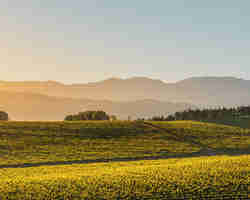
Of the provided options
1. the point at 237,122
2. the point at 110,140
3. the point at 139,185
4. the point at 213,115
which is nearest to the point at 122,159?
the point at 110,140

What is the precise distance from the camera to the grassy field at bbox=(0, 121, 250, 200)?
19.5 m

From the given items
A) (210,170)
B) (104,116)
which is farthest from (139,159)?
(104,116)

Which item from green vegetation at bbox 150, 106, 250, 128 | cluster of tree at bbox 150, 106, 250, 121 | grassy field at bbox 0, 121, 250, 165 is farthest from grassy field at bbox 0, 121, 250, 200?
cluster of tree at bbox 150, 106, 250, 121

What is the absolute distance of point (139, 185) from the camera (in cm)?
2031

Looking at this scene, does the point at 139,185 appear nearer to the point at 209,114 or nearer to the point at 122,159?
the point at 122,159

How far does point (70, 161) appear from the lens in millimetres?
32688

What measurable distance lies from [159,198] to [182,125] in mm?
36774

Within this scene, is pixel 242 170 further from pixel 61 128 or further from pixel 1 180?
pixel 61 128

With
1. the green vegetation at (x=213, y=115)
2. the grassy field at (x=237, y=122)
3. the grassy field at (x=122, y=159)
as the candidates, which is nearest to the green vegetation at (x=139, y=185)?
the grassy field at (x=122, y=159)

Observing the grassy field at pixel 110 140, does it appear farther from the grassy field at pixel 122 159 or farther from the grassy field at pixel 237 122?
the grassy field at pixel 237 122

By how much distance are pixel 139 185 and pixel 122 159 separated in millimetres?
14064

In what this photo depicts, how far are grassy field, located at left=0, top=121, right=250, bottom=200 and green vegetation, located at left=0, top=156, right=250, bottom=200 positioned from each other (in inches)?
2.3

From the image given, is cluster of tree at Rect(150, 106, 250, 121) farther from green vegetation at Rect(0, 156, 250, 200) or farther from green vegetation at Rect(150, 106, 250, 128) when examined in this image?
green vegetation at Rect(0, 156, 250, 200)

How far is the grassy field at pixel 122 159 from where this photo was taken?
64.1ft
